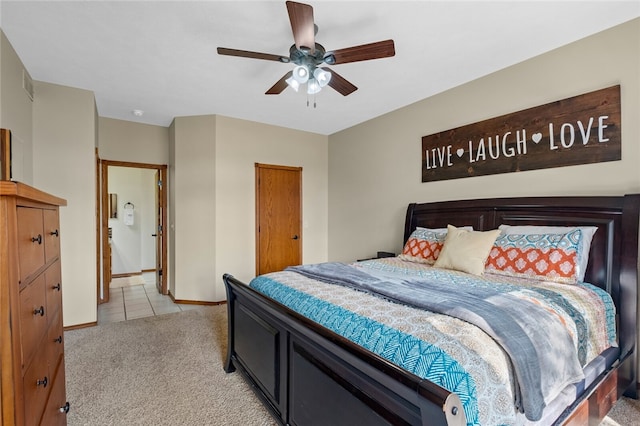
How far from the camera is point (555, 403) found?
4.63 feet

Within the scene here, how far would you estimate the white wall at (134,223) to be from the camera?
634 centimetres

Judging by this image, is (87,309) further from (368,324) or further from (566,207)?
(566,207)

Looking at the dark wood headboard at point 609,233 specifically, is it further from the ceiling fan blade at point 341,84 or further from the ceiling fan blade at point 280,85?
the ceiling fan blade at point 280,85

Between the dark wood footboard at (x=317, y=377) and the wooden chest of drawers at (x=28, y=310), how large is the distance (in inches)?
39.0

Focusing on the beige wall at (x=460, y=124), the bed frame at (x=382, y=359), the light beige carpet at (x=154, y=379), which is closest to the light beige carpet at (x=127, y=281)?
the light beige carpet at (x=154, y=379)

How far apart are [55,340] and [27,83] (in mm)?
2995

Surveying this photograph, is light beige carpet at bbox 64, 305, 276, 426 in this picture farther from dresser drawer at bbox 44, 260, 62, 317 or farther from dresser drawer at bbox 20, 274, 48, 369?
dresser drawer at bbox 20, 274, 48, 369

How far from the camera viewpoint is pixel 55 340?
1.38m

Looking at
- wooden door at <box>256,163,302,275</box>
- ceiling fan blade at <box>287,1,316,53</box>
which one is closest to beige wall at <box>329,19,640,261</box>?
wooden door at <box>256,163,302,275</box>

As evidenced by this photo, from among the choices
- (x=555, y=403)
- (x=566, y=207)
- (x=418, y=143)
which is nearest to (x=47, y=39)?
(x=418, y=143)

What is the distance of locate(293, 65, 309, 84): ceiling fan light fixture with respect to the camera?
7.59ft

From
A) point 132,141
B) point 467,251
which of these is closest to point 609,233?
point 467,251

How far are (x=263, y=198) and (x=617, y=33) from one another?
13.6 feet

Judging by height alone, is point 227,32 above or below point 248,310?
above
